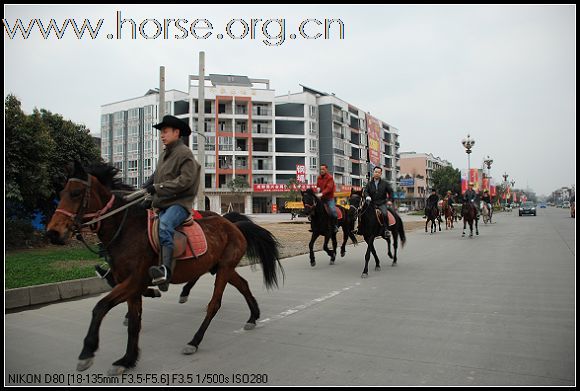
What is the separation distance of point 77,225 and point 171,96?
215ft

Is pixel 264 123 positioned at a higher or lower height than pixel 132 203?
higher

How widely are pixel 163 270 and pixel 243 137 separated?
62.5 meters

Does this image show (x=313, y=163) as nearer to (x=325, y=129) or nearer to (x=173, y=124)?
(x=325, y=129)

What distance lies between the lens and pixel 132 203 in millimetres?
4113

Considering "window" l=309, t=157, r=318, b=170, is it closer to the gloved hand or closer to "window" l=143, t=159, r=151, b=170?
"window" l=143, t=159, r=151, b=170

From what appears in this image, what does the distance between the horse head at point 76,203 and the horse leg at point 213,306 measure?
1.49 m

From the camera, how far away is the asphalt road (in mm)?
3576

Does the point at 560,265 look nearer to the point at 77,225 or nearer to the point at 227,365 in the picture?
the point at 227,365

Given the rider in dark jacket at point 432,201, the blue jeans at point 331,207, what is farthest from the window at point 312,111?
the blue jeans at point 331,207

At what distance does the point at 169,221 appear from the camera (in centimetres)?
413

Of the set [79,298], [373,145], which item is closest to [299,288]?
[79,298]

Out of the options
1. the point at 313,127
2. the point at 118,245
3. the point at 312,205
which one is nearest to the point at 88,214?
the point at 118,245

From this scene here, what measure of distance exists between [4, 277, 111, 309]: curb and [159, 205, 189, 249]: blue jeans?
3612 millimetres

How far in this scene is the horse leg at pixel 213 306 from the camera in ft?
13.7
